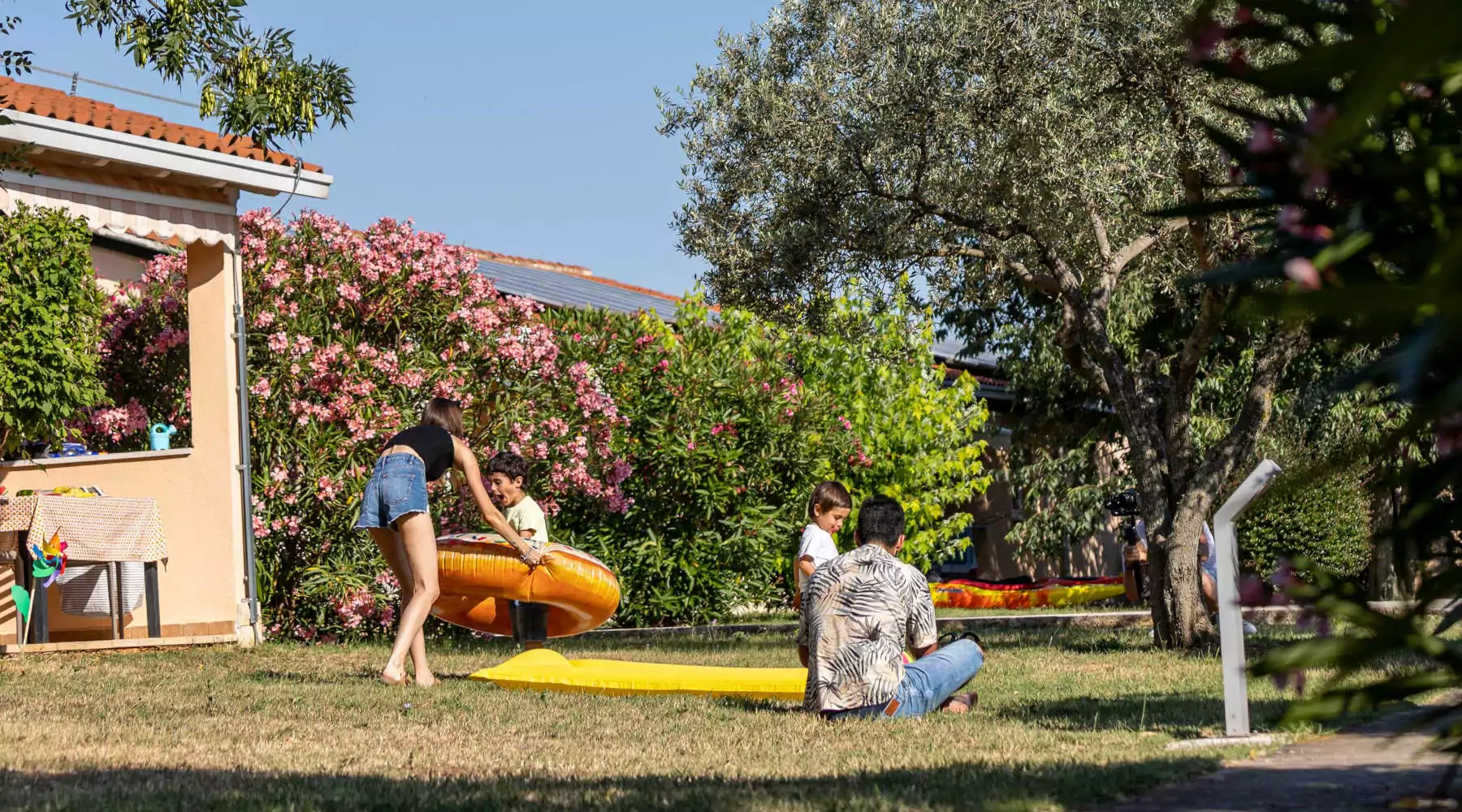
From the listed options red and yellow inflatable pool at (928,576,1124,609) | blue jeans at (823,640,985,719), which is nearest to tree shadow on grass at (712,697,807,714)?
blue jeans at (823,640,985,719)

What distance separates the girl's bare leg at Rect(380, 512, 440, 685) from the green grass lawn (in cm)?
15

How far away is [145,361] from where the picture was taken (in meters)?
13.4

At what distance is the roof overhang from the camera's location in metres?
10.8

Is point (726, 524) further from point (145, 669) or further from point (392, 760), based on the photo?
point (392, 760)

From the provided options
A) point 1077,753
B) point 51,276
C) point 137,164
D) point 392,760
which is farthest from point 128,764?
point 137,164

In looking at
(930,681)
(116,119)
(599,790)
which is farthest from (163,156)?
(599,790)

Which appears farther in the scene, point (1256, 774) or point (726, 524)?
point (726, 524)

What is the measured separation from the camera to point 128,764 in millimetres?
5797

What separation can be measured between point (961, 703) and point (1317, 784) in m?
2.95

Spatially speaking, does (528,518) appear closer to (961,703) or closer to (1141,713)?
(961,703)

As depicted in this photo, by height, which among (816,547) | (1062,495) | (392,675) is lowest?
(392,675)

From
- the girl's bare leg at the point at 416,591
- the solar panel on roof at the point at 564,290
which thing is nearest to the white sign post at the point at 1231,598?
the girl's bare leg at the point at 416,591

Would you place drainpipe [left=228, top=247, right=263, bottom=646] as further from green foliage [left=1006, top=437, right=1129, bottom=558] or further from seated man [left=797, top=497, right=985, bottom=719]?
green foliage [left=1006, top=437, right=1129, bottom=558]

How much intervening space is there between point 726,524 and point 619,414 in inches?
67.9
